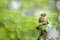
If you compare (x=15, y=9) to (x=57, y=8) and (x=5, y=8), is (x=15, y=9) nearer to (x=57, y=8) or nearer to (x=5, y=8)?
(x=5, y=8)

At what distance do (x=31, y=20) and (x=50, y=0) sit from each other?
0.94 ft

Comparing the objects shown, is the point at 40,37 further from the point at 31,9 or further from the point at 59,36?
the point at 31,9

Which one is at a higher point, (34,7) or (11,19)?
(34,7)

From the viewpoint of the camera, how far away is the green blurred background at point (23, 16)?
1394mm

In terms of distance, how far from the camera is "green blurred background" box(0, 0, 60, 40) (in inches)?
54.9

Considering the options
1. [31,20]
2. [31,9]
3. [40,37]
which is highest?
[31,9]

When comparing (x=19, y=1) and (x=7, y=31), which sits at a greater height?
(x=19, y=1)

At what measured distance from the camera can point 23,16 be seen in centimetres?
142

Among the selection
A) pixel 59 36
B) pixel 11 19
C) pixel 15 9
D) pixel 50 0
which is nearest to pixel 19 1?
pixel 15 9

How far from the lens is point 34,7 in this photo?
1431 mm

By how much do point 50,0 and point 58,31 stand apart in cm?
33

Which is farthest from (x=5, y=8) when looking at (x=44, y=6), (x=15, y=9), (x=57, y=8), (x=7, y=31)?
(x=57, y=8)

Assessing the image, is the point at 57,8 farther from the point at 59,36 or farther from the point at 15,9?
the point at 15,9

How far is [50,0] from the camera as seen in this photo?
1.44m
